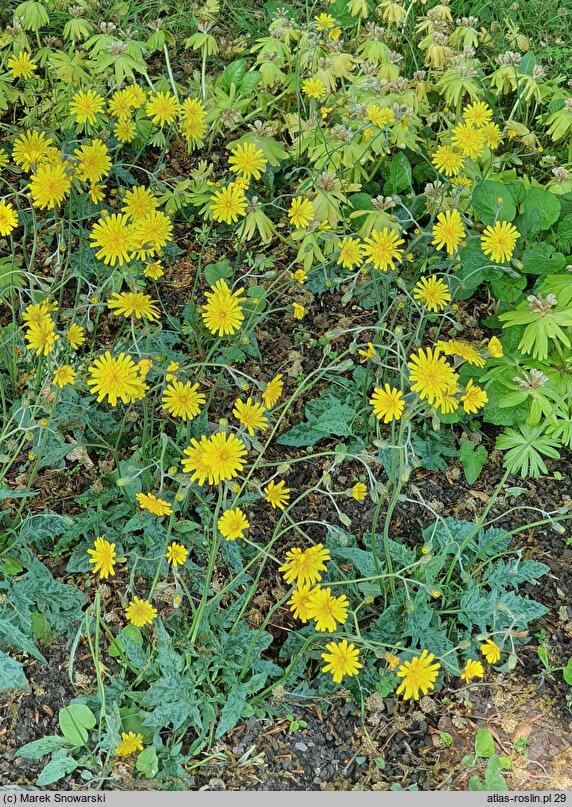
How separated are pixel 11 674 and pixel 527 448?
161cm

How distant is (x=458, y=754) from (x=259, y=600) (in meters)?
0.65

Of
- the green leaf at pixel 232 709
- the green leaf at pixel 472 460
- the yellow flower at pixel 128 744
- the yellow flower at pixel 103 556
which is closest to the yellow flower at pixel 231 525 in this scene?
the yellow flower at pixel 103 556

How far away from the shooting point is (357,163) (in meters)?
2.98

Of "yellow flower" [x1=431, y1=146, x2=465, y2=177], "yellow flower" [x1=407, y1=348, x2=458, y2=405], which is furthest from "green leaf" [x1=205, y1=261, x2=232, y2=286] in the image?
"yellow flower" [x1=407, y1=348, x2=458, y2=405]

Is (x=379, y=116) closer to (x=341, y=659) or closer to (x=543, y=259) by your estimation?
(x=543, y=259)

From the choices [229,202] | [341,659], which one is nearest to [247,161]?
[229,202]

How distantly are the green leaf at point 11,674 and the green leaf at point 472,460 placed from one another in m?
1.40

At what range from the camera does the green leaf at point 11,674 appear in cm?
202

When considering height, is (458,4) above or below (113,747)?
above

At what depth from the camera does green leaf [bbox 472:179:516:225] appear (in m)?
2.72

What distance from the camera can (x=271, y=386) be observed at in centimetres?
206

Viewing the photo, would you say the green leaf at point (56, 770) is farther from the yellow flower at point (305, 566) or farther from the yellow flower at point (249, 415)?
the yellow flower at point (249, 415)

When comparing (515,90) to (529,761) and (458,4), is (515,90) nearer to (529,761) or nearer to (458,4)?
(458,4)

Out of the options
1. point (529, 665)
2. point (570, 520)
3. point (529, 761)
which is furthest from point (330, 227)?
point (529, 761)
